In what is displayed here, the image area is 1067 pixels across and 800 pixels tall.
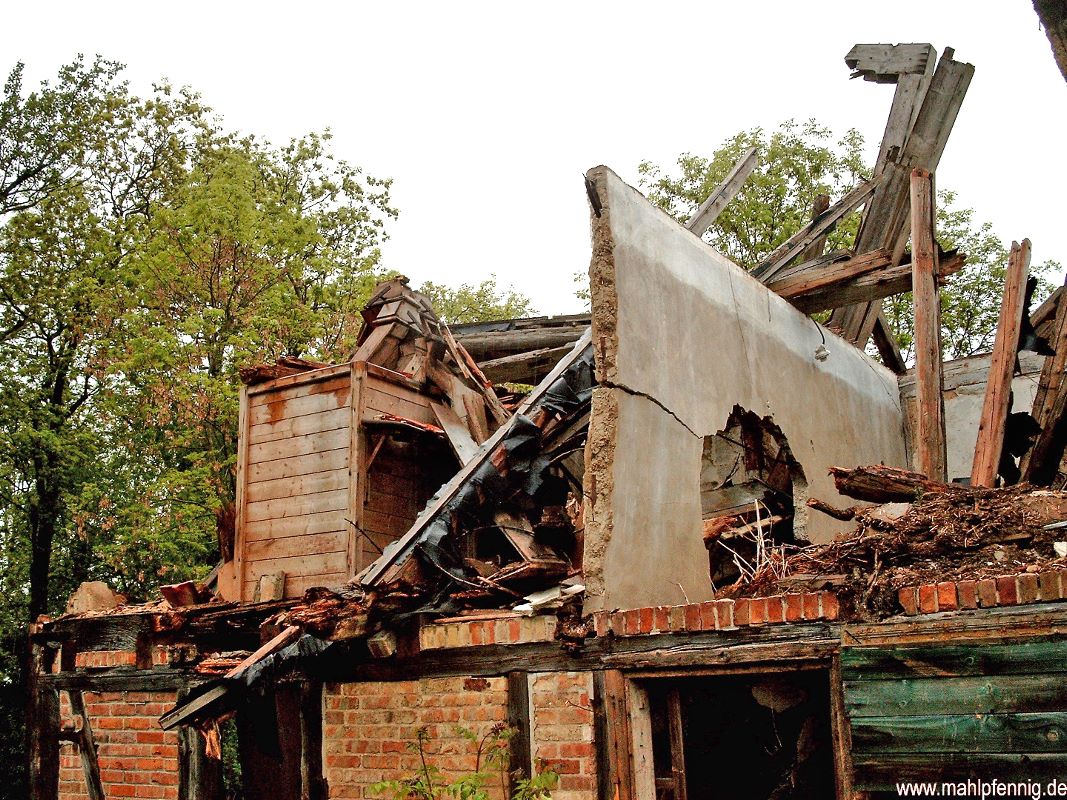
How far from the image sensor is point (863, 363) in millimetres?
9516

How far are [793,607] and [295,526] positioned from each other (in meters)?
5.05

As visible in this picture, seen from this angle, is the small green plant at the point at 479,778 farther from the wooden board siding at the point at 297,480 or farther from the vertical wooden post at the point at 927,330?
the vertical wooden post at the point at 927,330

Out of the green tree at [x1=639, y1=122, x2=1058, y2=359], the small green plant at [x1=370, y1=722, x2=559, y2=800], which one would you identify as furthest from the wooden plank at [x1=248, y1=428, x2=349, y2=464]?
the green tree at [x1=639, y1=122, x2=1058, y2=359]

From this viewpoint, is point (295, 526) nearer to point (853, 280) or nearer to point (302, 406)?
point (302, 406)

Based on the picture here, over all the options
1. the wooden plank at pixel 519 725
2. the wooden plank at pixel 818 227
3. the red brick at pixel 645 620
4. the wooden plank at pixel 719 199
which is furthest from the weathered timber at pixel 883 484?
the wooden plank at pixel 719 199

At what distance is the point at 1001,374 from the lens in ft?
22.5

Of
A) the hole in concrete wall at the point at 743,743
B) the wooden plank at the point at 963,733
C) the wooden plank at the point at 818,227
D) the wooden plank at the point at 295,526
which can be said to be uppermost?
the wooden plank at the point at 818,227

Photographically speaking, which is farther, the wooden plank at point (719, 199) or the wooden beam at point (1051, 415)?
the wooden plank at point (719, 199)

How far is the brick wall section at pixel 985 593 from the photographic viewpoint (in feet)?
13.5

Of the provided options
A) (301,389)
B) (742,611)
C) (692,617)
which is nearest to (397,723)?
(692,617)

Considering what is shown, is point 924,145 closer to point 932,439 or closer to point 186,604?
point 932,439

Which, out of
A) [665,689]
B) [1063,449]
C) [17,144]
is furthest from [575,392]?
[17,144]

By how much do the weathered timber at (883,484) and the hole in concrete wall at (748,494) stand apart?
628 millimetres

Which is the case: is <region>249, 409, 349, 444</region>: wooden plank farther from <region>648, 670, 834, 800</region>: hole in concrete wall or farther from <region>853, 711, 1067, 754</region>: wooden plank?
<region>853, 711, 1067, 754</region>: wooden plank
